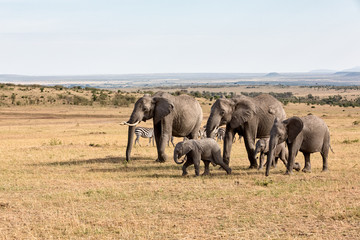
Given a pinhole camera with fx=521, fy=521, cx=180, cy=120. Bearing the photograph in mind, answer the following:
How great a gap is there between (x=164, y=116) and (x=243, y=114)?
3.57 metres

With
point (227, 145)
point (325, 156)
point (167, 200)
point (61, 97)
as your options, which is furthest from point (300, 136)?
point (61, 97)

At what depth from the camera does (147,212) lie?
12.7 meters

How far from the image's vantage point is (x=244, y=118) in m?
19.2

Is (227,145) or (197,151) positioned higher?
(197,151)

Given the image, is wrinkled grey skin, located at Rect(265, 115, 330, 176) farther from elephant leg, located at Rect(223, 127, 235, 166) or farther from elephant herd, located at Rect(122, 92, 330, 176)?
elephant leg, located at Rect(223, 127, 235, 166)

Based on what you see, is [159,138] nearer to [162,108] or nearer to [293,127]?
[162,108]

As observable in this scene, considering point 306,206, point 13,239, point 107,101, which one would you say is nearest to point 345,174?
point 306,206

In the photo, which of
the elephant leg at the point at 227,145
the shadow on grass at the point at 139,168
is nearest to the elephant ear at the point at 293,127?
the elephant leg at the point at 227,145

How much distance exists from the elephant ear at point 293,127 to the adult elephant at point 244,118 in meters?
1.98

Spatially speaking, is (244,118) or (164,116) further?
(164,116)

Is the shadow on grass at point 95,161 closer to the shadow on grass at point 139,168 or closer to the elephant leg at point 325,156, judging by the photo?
the shadow on grass at point 139,168

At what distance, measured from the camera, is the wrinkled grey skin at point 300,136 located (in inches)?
680

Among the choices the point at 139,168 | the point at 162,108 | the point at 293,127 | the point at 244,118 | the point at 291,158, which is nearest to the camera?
A: the point at 293,127

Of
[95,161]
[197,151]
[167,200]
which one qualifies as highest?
[197,151]
